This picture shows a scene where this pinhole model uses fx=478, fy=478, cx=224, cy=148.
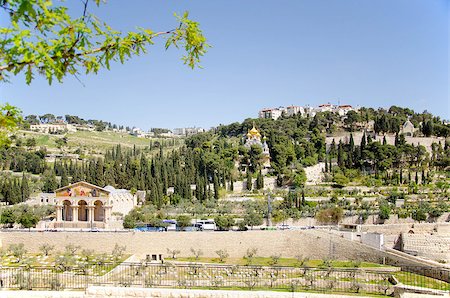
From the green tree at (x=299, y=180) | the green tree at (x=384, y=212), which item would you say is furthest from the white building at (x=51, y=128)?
the green tree at (x=384, y=212)

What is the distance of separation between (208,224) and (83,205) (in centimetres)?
Result: 909

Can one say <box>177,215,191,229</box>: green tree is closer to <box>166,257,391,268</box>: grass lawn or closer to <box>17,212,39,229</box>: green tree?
<box>166,257,391,268</box>: grass lawn

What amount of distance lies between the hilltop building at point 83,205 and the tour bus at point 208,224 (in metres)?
6.30

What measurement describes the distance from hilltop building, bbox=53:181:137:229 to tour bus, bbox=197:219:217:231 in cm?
630

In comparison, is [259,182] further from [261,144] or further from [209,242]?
[209,242]

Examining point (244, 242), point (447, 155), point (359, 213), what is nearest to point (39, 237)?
point (244, 242)

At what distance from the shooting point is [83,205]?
3169 cm

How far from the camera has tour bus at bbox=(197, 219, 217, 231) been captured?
27242mm

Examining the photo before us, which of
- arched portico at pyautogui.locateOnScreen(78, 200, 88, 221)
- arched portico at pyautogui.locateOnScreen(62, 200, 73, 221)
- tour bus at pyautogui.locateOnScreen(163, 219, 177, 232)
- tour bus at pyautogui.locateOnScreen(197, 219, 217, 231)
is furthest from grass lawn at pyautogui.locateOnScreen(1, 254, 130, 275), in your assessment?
arched portico at pyautogui.locateOnScreen(62, 200, 73, 221)

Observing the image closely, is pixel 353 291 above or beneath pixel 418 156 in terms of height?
beneath

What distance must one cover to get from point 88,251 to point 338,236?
1223 cm

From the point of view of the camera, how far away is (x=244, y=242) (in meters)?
24.5

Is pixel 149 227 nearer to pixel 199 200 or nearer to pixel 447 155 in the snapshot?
pixel 199 200

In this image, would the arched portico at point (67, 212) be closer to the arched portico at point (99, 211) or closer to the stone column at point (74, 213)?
the stone column at point (74, 213)
